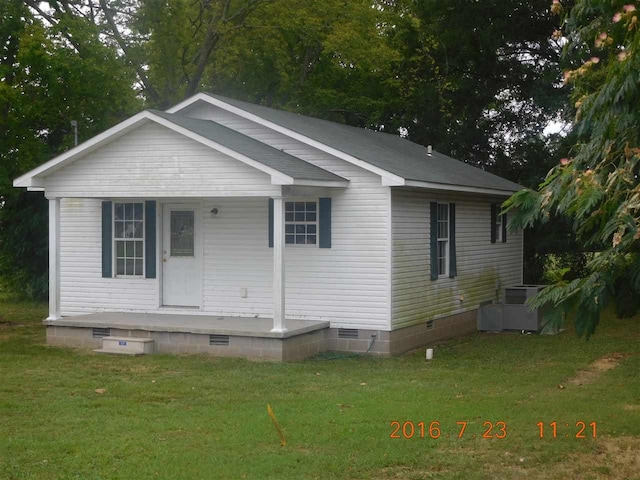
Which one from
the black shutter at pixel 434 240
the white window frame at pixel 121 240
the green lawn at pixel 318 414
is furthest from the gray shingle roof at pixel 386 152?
the green lawn at pixel 318 414

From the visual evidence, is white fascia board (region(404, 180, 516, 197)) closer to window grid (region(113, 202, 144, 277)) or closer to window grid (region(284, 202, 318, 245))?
window grid (region(284, 202, 318, 245))

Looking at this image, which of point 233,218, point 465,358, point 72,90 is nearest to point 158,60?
point 72,90

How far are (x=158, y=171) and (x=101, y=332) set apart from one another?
9.78ft

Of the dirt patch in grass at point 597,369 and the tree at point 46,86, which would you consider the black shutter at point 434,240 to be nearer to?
the dirt patch in grass at point 597,369

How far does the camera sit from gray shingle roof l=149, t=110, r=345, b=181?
522 inches

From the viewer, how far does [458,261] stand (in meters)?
17.3

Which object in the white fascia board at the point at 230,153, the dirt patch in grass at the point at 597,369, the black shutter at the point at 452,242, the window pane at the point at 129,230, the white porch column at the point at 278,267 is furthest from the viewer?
the black shutter at the point at 452,242

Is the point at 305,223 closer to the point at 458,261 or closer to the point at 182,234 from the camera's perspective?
the point at 182,234

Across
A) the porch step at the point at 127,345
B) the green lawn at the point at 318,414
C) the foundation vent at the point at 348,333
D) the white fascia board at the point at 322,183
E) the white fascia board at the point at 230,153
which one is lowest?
the green lawn at the point at 318,414

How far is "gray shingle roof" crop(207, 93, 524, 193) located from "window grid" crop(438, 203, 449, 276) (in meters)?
0.65

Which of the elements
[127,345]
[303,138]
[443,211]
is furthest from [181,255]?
[443,211]

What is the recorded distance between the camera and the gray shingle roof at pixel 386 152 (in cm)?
1483

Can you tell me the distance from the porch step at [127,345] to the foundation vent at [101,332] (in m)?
0.31

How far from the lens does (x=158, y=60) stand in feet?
85.1
